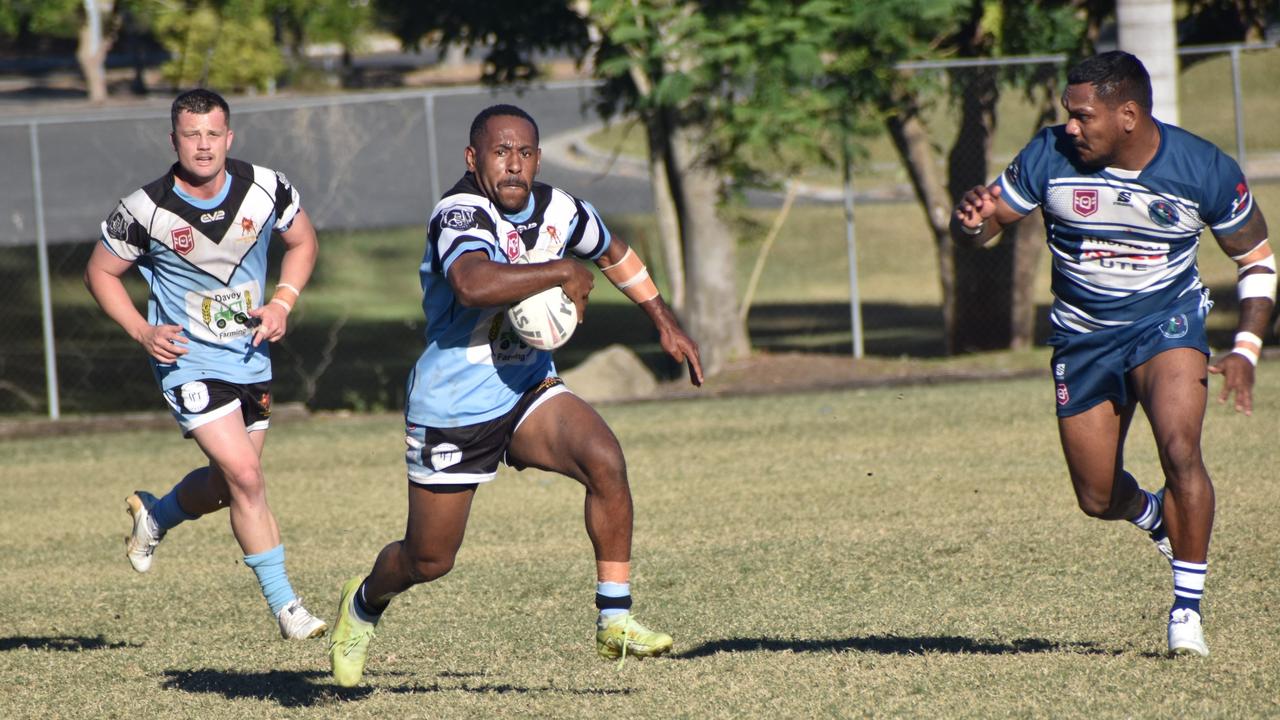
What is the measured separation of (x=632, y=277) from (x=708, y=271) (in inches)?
430

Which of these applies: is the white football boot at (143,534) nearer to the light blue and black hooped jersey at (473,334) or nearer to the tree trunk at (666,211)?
the light blue and black hooped jersey at (473,334)

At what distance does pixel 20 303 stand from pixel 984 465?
16.8m

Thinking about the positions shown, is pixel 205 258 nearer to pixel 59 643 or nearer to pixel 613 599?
pixel 59 643

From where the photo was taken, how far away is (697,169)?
16.4 meters

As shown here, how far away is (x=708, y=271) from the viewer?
1697 cm

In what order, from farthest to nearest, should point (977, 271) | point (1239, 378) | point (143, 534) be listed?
point (977, 271)
point (143, 534)
point (1239, 378)

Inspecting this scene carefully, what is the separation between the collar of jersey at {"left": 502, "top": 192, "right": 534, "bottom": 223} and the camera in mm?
5652

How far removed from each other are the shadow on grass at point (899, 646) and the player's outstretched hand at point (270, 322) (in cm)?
215

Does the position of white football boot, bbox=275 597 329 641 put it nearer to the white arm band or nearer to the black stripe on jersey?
the black stripe on jersey

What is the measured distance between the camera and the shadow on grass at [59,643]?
7.06 meters

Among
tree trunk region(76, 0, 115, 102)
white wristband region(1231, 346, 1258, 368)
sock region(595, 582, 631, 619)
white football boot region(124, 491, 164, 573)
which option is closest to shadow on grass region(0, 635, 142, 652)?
white football boot region(124, 491, 164, 573)

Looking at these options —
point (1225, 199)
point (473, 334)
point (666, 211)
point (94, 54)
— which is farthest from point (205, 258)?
point (94, 54)

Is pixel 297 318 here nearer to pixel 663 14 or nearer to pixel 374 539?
pixel 663 14

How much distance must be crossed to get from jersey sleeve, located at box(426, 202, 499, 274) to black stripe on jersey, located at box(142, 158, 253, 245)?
5.27 feet
